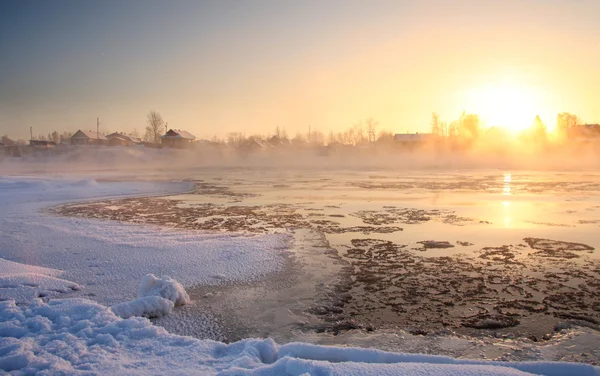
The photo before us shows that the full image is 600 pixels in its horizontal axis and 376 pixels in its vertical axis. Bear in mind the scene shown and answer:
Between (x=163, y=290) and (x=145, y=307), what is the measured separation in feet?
1.46

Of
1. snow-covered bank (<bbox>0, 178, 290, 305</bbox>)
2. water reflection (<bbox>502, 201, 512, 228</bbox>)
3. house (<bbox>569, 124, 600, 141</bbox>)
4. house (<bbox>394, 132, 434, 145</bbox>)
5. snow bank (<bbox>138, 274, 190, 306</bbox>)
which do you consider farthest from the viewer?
house (<bbox>394, 132, 434, 145</bbox>)

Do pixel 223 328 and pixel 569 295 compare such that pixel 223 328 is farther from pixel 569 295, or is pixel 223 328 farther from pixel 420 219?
pixel 420 219

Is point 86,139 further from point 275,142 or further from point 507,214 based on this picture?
point 507,214

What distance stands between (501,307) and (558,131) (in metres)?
91.9

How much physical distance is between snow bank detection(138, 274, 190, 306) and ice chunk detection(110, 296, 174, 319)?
0.56 ft

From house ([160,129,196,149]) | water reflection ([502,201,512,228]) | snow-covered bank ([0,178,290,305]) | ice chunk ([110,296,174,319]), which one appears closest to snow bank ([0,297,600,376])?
ice chunk ([110,296,174,319])

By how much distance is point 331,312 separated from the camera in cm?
568

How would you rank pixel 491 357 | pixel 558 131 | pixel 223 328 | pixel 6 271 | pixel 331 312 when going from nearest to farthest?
pixel 491 357
pixel 223 328
pixel 331 312
pixel 6 271
pixel 558 131

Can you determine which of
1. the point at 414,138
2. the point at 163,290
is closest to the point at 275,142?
the point at 414,138

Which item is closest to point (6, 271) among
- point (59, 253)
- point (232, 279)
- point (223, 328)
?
point (59, 253)

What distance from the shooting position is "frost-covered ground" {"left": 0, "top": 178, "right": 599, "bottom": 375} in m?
3.76

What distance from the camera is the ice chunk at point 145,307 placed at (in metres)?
5.25

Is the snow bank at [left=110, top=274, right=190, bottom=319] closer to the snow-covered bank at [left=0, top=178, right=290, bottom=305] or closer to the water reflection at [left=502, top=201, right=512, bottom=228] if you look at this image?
the snow-covered bank at [left=0, top=178, right=290, bottom=305]

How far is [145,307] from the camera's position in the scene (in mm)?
5453
